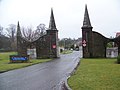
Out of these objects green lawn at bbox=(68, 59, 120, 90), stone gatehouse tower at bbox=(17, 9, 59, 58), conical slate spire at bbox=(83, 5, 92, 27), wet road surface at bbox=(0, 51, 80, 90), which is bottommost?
wet road surface at bbox=(0, 51, 80, 90)

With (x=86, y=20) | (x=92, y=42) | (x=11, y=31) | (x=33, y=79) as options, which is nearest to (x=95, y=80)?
(x=33, y=79)

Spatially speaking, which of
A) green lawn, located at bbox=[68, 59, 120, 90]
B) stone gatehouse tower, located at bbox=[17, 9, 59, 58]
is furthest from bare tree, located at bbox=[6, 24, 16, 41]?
green lawn, located at bbox=[68, 59, 120, 90]

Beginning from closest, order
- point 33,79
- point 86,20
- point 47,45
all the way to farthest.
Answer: point 33,79
point 86,20
point 47,45

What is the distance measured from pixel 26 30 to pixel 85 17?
1732 inches

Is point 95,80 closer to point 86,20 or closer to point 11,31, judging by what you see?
point 86,20

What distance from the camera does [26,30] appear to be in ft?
283

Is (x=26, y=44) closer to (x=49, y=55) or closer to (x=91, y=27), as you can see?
(x=49, y=55)

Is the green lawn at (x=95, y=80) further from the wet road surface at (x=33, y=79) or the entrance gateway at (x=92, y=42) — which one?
the entrance gateway at (x=92, y=42)

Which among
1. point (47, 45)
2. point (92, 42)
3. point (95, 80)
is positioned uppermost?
point (92, 42)

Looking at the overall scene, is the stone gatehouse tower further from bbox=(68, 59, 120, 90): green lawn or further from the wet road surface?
bbox=(68, 59, 120, 90): green lawn

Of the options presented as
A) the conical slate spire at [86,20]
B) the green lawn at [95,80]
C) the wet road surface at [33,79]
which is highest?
the conical slate spire at [86,20]

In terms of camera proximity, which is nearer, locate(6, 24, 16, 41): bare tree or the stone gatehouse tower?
the stone gatehouse tower

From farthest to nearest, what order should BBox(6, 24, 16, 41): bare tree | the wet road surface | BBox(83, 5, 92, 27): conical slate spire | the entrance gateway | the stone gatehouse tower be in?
BBox(6, 24, 16, 41): bare tree → the stone gatehouse tower → BBox(83, 5, 92, 27): conical slate spire → the entrance gateway → the wet road surface

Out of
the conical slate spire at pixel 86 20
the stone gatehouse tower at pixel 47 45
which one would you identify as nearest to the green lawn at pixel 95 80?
the conical slate spire at pixel 86 20
